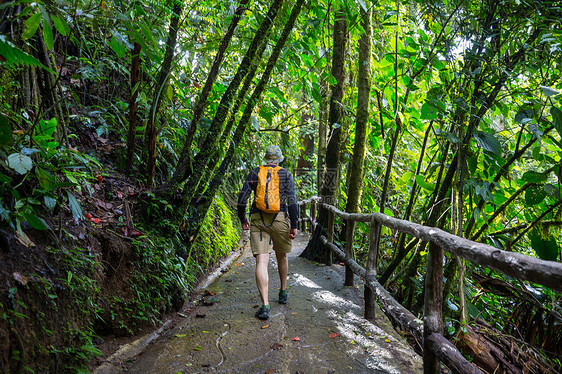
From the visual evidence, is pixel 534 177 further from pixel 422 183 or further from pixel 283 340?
pixel 283 340

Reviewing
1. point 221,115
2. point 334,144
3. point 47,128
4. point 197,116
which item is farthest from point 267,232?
point 334,144

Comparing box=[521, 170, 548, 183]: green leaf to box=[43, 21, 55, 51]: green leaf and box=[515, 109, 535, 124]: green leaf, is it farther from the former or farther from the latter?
box=[43, 21, 55, 51]: green leaf

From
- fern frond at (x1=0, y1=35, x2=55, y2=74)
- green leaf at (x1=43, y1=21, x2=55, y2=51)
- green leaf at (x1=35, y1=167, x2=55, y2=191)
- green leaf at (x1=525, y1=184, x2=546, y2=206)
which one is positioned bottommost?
green leaf at (x1=525, y1=184, x2=546, y2=206)

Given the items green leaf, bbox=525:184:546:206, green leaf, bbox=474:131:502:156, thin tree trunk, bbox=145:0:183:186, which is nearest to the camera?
green leaf, bbox=474:131:502:156

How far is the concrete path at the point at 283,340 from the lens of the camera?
2.72 metres

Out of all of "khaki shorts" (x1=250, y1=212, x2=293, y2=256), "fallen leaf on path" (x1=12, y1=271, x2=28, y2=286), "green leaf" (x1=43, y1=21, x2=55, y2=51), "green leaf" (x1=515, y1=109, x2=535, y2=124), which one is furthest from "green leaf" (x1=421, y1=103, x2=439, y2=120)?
"fallen leaf on path" (x1=12, y1=271, x2=28, y2=286)

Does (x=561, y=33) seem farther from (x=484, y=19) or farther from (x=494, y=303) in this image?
(x=494, y=303)

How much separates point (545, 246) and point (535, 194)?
0.50 meters

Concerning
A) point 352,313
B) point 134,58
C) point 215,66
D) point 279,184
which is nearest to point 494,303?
point 352,313

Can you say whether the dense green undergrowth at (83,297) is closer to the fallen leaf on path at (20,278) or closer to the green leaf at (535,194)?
the fallen leaf on path at (20,278)

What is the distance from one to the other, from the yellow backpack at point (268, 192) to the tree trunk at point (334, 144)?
2.44 m

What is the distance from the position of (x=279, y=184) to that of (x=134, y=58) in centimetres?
200

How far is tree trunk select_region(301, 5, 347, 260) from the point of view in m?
6.34

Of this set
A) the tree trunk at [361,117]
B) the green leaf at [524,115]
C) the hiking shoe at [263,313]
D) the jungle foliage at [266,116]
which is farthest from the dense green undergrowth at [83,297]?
the green leaf at [524,115]
